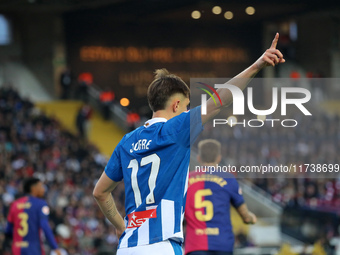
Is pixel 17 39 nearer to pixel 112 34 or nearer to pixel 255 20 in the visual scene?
pixel 112 34

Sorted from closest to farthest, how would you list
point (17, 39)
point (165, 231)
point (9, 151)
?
point (165, 231) < point (9, 151) < point (17, 39)

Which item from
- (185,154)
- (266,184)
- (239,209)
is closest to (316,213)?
(266,184)

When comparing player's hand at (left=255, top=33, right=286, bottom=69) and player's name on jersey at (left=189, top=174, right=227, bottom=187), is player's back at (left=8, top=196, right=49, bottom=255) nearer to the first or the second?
player's name on jersey at (left=189, top=174, right=227, bottom=187)

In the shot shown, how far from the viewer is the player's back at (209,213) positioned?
22.1 ft

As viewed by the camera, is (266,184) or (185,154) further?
(266,184)

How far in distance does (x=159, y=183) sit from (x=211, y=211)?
2.72 metres

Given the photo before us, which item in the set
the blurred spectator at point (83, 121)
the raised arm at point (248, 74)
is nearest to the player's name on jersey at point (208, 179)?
the raised arm at point (248, 74)

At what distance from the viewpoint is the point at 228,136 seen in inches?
264

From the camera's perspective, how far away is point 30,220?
856cm

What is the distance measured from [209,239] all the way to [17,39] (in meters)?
21.5

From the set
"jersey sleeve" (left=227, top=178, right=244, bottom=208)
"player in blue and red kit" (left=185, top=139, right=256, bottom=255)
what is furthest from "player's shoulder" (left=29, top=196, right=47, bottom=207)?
"jersey sleeve" (left=227, top=178, right=244, bottom=208)

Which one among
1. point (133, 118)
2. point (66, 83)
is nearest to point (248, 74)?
point (133, 118)

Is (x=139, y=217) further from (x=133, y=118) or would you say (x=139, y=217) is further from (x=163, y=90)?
(x=133, y=118)

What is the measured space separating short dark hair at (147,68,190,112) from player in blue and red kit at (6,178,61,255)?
4.54 m
